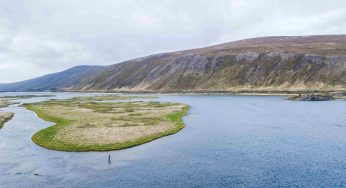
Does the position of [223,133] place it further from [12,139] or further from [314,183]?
[12,139]

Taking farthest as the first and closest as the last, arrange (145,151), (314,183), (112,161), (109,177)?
(145,151) < (112,161) < (109,177) < (314,183)

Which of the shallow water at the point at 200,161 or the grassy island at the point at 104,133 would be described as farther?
the grassy island at the point at 104,133

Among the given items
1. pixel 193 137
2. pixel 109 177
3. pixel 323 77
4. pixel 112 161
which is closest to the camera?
pixel 109 177

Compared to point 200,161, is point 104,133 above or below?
above

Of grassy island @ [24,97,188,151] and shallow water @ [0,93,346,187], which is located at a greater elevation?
grassy island @ [24,97,188,151]

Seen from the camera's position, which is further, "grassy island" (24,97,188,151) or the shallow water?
"grassy island" (24,97,188,151)

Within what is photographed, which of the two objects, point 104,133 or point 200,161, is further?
point 104,133

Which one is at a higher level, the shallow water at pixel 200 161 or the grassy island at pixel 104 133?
the grassy island at pixel 104 133

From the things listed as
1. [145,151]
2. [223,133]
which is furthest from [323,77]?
[145,151]
